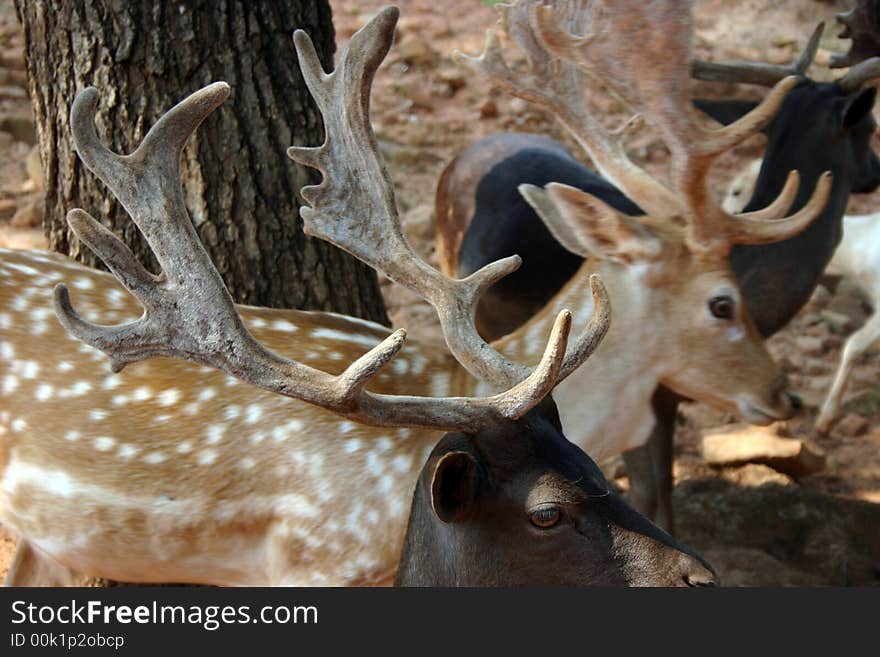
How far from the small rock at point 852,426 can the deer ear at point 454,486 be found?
3.69 meters

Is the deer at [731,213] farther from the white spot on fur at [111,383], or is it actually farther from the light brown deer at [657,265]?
the white spot on fur at [111,383]

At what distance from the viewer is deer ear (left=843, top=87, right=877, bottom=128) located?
4.90m

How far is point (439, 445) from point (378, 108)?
519 cm

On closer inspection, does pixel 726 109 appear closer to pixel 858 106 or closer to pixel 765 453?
pixel 858 106

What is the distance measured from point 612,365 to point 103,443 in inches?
53.7

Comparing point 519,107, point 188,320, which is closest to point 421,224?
point 519,107

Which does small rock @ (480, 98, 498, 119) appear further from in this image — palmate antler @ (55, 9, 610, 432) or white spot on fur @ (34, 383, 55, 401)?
palmate antler @ (55, 9, 610, 432)

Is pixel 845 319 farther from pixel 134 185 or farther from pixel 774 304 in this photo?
pixel 134 185

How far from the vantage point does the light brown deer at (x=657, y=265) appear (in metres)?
3.24

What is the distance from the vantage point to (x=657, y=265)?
3.36 m

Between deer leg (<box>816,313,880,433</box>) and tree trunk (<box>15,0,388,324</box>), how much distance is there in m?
2.81

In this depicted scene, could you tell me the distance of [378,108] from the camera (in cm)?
748

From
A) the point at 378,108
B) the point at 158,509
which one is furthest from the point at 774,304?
the point at 378,108

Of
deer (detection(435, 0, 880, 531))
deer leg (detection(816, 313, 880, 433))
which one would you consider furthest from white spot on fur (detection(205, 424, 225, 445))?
deer leg (detection(816, 313, 880, 433))
